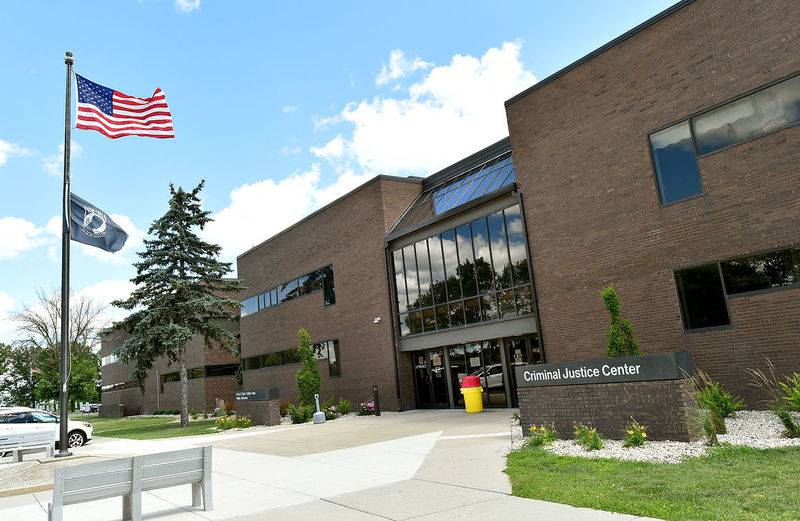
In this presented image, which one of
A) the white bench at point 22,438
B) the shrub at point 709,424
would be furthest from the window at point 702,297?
the white bench at point 22,438

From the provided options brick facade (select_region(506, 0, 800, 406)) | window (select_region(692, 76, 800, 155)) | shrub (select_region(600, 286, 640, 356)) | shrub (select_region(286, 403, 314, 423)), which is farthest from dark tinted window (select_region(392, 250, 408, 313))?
window (select_region(692, 76, 800, 155))

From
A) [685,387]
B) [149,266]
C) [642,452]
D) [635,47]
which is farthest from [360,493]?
[149,266]

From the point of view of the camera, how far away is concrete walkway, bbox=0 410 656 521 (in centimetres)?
680

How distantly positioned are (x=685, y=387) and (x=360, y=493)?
564cm

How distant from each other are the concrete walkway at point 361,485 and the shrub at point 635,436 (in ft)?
6.73

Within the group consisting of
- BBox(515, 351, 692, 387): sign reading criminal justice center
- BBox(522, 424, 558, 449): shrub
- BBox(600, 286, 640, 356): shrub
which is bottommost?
BBox(522, 424, 558, 449): shrub

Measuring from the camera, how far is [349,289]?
2614 centimetres

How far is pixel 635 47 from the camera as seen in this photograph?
1497cm

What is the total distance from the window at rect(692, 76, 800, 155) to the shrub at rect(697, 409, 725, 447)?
21.4 feet

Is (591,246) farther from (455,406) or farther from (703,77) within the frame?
(455,406)

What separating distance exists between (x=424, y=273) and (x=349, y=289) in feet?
16.4

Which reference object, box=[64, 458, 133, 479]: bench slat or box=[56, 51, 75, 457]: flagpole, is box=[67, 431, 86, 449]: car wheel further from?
box=[64, 458, 133, 479]: bench slat

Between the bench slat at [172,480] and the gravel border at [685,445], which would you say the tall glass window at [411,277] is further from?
the bench slat at [172,480]

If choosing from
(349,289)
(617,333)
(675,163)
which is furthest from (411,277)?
(675,163)
